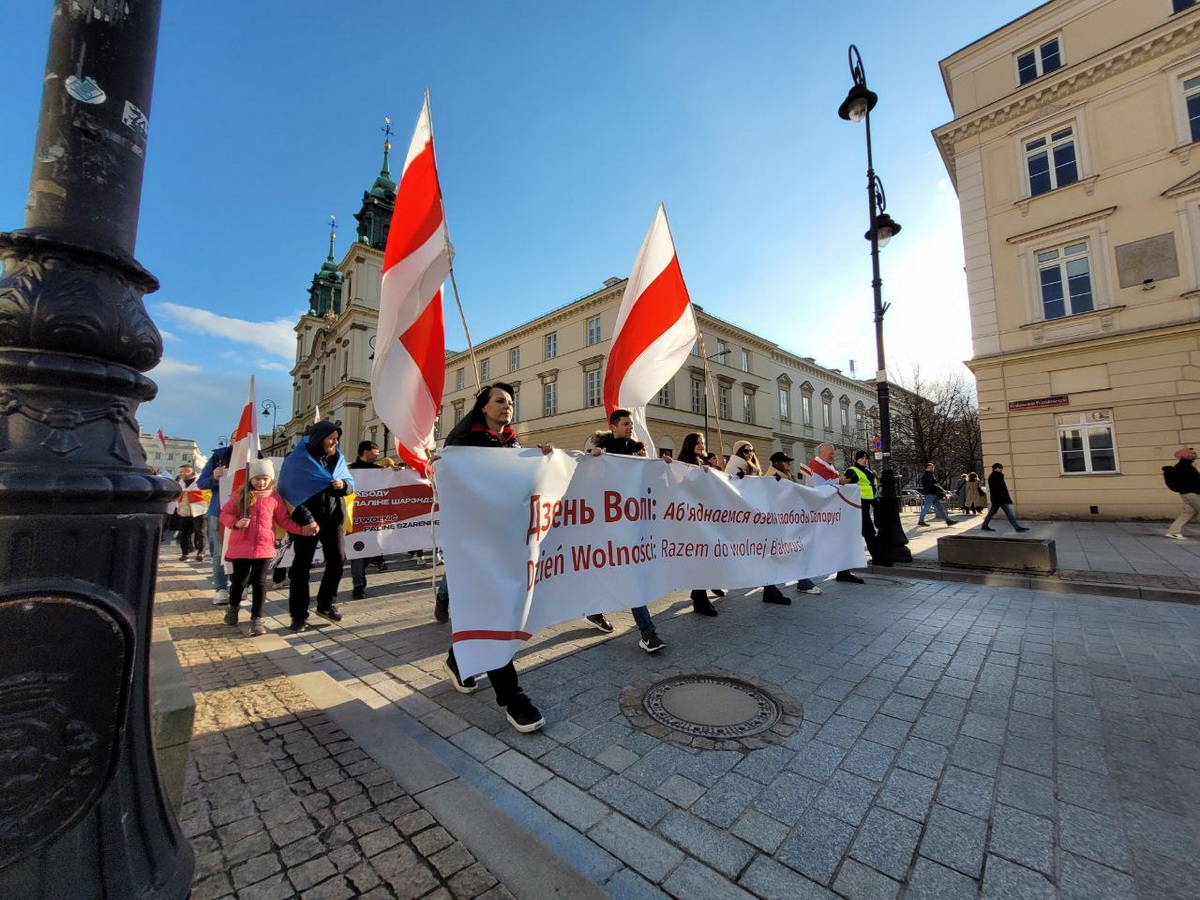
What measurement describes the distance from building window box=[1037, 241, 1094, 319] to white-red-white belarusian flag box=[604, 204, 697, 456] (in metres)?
17.7

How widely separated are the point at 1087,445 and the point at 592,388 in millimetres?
24652

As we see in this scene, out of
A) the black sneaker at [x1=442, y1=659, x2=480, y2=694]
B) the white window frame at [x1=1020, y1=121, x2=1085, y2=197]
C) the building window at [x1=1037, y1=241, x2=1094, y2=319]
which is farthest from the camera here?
the white window frame at [x1=1020, y1=121, x2=1085, y2=197]

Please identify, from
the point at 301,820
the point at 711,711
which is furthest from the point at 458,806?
the point at 711,711

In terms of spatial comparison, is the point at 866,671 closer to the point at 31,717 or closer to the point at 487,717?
the point at 487,717

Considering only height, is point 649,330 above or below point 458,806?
above

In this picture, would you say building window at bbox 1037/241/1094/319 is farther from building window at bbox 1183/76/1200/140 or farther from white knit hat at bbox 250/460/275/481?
white knit hat at bbox 250/460/275/481

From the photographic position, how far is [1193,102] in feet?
48.5

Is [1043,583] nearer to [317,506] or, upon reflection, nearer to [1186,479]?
[1186,479]

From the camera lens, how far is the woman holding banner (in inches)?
115

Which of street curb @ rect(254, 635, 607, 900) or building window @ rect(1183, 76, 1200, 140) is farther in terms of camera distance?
building window @ rect(1183, 76, 1200, 140)

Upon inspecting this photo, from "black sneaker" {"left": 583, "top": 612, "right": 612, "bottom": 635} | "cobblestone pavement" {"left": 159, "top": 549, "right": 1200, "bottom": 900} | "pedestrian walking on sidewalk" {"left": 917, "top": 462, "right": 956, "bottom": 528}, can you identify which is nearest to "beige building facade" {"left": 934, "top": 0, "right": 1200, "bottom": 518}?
"pedestrian walking on sidewalk" {"left": 917, "top": 462, "right": 956, "bottom": 528}

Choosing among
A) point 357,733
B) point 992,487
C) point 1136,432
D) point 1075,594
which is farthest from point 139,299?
point 1136,432

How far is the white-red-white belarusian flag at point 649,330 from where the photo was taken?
17.7ft

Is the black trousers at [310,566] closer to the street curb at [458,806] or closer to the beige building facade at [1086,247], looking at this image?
the street curb at [458,806]
